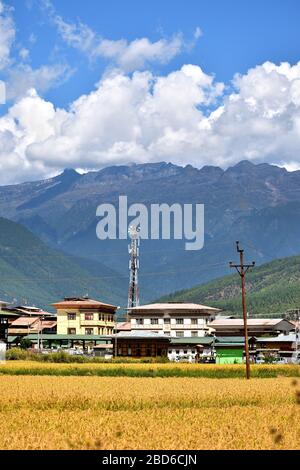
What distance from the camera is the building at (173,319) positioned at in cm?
14450

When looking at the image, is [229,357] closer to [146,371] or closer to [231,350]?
[231,350]

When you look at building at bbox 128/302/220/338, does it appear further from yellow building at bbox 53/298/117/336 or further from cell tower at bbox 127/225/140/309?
cell tower at bbox 127/225/140/309

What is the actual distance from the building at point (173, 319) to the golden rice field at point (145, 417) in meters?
99.8

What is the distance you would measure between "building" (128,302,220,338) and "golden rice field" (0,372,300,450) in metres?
99.8

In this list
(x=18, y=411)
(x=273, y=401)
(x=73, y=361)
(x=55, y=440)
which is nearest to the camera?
(x=55, y=440)

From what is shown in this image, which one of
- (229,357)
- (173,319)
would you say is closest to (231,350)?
(229,357)

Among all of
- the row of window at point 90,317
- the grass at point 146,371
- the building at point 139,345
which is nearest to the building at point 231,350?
the building at point 139,345

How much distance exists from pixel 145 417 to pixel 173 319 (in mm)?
118744

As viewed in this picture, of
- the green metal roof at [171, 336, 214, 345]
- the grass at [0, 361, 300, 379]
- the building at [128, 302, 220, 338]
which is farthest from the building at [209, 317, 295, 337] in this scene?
the grass at [0, 361, 300, 379]

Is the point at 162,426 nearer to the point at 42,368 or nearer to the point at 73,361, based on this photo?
the point at 42,368

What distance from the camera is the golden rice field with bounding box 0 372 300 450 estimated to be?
19.8 m

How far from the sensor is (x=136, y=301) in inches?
6417
